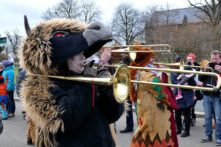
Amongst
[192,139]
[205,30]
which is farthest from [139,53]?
[205,30]

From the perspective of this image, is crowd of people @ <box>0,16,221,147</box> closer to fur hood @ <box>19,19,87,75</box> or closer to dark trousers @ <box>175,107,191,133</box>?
fur hood @ <box>19,19,87,75</box>

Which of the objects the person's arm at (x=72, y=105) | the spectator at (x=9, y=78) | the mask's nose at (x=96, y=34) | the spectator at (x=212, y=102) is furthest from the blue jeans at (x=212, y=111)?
the spectator at (x=9, y=78)

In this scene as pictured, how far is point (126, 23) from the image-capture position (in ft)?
173

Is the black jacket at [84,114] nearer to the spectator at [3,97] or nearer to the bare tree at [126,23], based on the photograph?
the spectator at [3,97]

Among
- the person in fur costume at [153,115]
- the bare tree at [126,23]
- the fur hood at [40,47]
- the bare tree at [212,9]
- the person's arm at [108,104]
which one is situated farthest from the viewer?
the bare tree at [126,23]

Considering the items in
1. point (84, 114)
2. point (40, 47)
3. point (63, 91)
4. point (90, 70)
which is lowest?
point (84, 114)

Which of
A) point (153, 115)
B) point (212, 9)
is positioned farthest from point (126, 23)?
point (153, 115)

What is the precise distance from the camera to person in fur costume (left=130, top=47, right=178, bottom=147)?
4.46 metres

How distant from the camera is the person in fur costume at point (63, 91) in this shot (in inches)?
104

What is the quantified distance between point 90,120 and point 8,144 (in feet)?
17.3

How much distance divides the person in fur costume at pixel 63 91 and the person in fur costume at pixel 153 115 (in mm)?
1641

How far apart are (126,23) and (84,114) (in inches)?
1991

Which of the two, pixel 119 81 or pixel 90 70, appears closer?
pixel 119 81

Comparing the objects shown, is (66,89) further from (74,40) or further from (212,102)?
(212,102)
